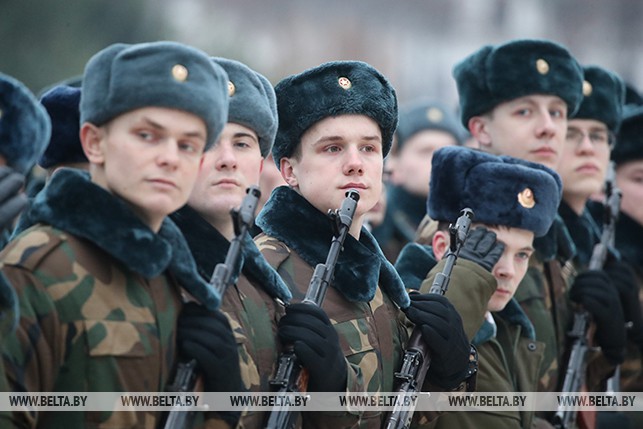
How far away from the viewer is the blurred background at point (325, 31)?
1272 centimetres

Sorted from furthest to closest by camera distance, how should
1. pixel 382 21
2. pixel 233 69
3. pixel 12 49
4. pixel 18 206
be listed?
1. pixel 382 21
2. pixel 12 49
3. pixel 233 69
4. pixel 18 206

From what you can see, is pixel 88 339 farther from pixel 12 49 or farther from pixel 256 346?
pixel 12 49

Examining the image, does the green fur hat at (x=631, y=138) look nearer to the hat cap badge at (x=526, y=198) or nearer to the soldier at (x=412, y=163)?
the soldier at (x=412, y=163)

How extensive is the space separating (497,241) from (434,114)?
524 centimetres

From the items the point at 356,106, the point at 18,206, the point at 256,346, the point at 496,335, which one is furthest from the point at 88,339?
the point at 496,335

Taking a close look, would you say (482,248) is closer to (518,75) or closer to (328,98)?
(328,98)

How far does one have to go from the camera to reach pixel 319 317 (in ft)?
16.5

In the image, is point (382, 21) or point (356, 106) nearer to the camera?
point (356, 106)

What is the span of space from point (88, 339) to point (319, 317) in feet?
3.42

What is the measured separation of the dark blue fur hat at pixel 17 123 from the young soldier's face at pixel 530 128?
362cm

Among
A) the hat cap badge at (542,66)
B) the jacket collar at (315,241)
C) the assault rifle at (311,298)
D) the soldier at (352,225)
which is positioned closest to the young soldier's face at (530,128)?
the hat cap badge at (542,66)

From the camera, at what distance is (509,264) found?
253 inches

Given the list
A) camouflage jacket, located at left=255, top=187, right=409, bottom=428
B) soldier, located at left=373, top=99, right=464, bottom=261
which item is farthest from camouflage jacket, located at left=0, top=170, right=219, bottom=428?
soldier, located at left=373, top=99, right=464, bottom=261

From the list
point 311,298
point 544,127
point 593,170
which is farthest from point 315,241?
point 593,170
